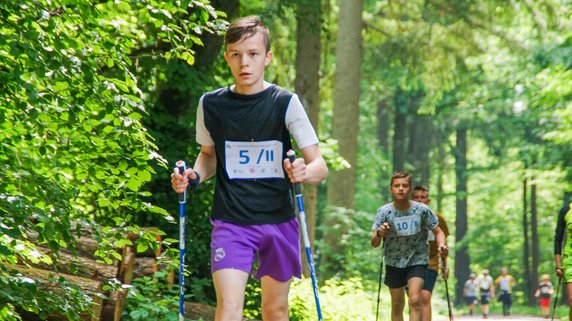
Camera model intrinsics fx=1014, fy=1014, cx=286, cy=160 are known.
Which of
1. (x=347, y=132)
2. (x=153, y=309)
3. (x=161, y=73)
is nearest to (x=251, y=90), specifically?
(x=153, y=309)

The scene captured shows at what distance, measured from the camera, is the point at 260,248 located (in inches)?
221

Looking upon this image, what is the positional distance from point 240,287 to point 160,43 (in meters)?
7.16

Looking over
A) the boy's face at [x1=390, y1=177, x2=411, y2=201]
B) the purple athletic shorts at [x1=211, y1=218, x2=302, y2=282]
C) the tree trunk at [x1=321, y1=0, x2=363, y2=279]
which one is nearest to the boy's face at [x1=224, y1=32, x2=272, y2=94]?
the purple athletic shorts at [x1=211, y1=218, x2=302, y2=282]

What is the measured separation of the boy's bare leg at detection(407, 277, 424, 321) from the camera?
34.6 ft

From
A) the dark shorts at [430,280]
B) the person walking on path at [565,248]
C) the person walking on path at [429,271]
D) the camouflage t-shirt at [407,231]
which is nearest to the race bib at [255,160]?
the camouflage t-shirt at [407,231]

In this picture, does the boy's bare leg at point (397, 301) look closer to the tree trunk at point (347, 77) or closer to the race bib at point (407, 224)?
the race bib at point (407, 224)

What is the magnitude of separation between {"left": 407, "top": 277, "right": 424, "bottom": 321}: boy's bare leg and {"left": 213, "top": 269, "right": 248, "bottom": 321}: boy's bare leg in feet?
17.4

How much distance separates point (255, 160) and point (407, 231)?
5.20 meters

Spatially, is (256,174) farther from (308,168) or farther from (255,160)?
(308,168)

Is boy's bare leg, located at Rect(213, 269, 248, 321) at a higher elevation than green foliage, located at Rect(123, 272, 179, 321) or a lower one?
higher

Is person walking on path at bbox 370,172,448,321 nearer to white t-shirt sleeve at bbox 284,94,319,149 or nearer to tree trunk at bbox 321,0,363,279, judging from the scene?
white t-shirt sleeve at bbox 284,94,319,149

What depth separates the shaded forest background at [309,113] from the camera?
671 centimetres

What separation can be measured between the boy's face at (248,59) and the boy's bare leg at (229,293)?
40.8 inches

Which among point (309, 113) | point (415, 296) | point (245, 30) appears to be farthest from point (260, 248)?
point (309, 113)
